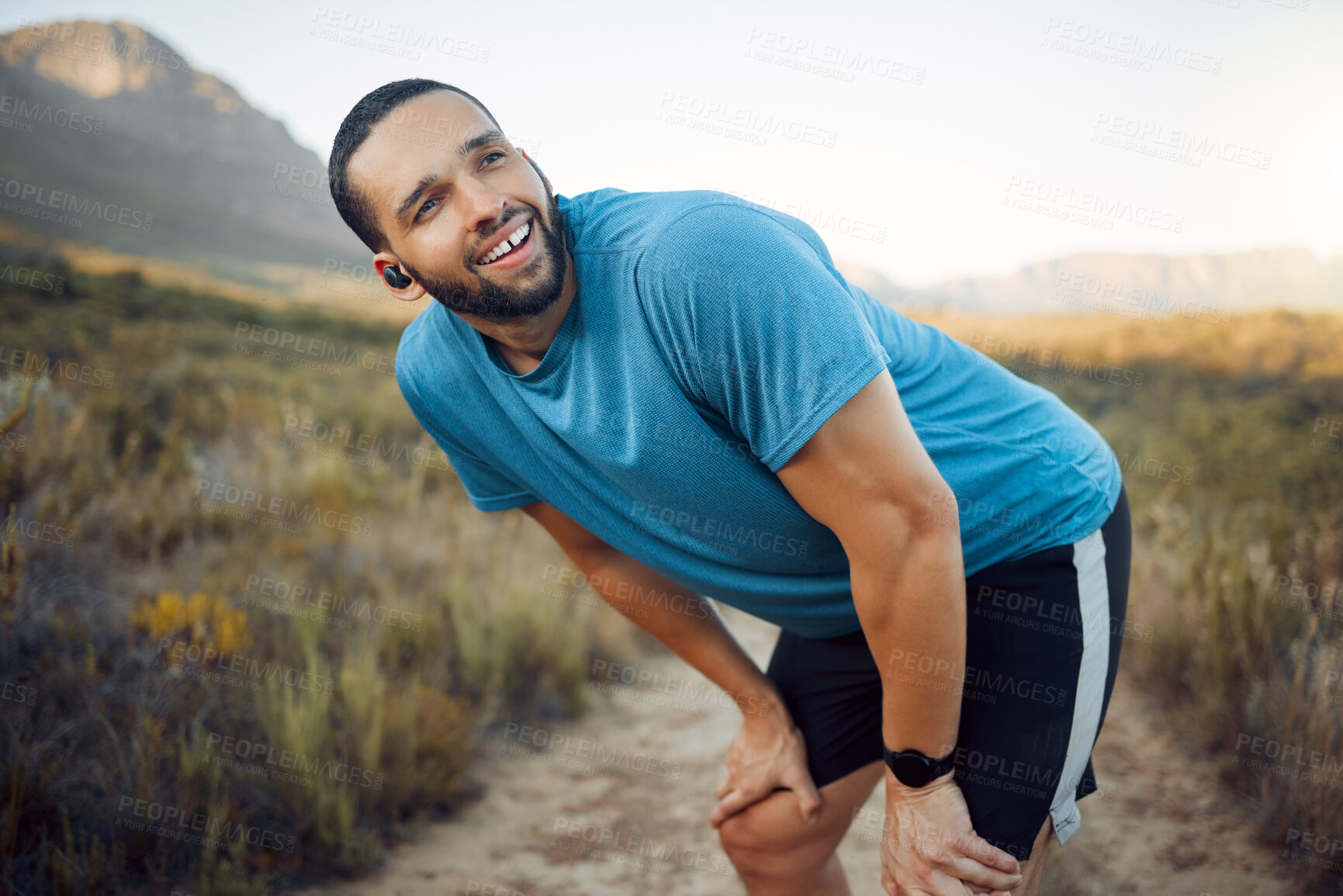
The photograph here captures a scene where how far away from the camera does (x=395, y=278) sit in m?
1.63

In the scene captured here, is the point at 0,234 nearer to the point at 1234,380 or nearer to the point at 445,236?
the point at 445,236

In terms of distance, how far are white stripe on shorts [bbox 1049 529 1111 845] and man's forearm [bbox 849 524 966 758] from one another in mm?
249

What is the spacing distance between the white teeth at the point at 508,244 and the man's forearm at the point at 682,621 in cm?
91

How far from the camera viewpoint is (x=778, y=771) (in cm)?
184

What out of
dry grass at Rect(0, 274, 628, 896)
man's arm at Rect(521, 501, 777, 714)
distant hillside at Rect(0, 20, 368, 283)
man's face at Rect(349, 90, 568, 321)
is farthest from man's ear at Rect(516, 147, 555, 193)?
distant hillside at Rect(0, 20, 368, 283)

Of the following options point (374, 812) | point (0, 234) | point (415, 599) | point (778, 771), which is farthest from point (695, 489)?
point (0, 234)

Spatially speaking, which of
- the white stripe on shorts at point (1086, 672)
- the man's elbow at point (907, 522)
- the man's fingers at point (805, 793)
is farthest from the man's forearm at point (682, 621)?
the man's elbow at point (907, 522)

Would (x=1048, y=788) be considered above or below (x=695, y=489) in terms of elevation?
below

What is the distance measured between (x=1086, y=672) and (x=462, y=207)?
58.1 inches

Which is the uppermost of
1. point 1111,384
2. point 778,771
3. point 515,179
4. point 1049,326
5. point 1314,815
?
point 515,179

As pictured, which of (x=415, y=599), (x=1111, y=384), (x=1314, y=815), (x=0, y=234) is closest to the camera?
(x=1314, y=815)

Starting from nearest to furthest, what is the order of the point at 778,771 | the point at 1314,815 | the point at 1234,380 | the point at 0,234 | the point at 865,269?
the point at 778,771 → the point at 1314,815 → the point at 1234,380 → the point at 0,234 → the point at 865,269

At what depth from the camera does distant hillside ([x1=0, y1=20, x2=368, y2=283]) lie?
29.3 metres

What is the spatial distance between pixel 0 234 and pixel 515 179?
1722 centimetres
